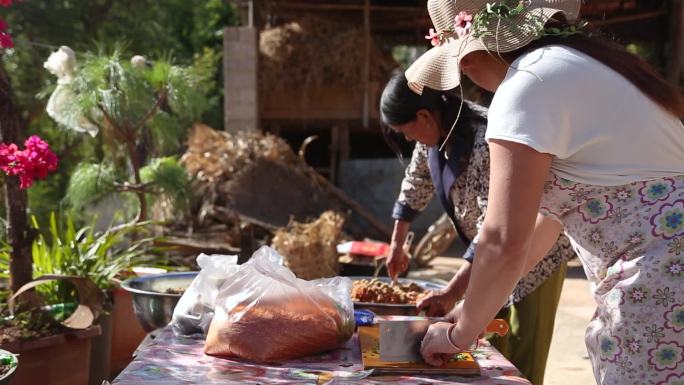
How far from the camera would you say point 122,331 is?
4.31 m

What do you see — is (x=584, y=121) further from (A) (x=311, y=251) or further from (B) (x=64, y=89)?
(A) (x=311, y=251)

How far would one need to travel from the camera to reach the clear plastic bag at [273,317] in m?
1.98

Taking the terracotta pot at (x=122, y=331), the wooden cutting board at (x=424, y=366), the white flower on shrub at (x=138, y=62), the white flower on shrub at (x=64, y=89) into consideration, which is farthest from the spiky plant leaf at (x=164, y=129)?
the wooden cutting board at (x=424, y=366)

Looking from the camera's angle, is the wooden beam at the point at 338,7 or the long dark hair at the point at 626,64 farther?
the wooden beam at the point at 338,7

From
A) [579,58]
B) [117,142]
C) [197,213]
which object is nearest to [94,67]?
[117,142]

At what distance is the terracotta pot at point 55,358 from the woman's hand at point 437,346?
5.87 ft

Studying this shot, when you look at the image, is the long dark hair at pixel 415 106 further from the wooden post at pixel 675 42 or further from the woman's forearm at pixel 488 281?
the wooden post at pixel 675 42

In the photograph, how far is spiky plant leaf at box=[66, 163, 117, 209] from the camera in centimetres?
520

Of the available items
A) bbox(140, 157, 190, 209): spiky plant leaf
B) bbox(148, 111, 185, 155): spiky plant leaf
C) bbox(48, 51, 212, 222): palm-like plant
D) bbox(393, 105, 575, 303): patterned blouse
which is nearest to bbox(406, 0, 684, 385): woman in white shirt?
bbox(393, 105, 575, 303): patterned blouse

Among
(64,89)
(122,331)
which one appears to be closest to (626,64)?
(122,331)

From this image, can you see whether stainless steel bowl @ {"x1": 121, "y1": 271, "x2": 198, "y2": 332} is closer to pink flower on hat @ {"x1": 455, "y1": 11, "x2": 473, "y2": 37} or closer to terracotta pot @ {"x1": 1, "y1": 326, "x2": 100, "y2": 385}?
terracotta pot @ {"x1": 1, "y1": 326, "x2": 100, "y2": 385}

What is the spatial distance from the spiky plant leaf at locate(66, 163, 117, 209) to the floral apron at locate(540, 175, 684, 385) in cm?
399

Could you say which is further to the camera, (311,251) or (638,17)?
(638,17)

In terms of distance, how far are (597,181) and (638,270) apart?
0.62 feet
